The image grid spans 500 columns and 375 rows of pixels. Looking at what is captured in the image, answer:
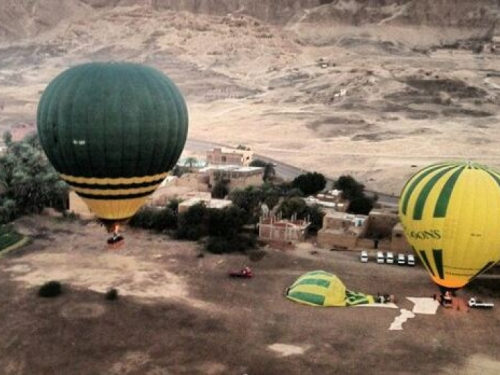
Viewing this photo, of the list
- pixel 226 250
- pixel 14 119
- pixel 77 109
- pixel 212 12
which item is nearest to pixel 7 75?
pixel 14 119

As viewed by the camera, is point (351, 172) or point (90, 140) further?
point (351, 172)

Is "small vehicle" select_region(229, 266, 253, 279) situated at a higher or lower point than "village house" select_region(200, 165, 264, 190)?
lower

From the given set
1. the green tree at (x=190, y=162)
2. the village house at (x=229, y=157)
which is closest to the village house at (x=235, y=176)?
the green tree at (x=190, y=162)

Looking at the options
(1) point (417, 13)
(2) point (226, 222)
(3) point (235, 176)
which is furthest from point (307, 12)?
(2) point (226, 222)

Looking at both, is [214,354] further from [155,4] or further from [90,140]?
[155,4]

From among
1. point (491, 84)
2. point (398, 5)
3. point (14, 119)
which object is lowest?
point (14, 119)

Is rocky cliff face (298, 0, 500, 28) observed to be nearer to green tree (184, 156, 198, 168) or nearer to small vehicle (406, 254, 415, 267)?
green tree (184, 156, 198, 168)

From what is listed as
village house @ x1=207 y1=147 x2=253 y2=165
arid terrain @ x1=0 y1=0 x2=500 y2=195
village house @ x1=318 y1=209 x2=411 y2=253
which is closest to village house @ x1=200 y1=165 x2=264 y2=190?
village house @ x1=207 y1=147 x2=253 y2=165
